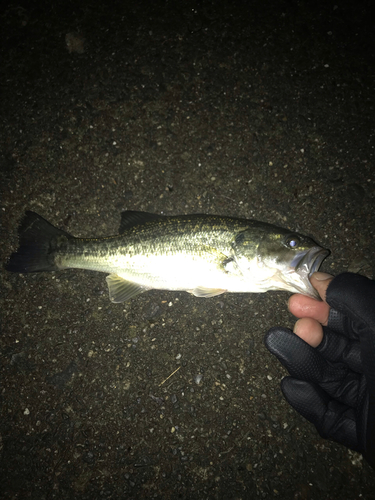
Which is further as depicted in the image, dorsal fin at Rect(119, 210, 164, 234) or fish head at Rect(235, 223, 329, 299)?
dorsal fin at Rect(119, 210, 164, 234)

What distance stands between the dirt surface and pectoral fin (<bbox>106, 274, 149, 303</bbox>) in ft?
0.91

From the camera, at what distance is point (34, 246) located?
3.11 meters

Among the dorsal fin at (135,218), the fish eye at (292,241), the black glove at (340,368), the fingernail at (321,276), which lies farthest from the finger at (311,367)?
the dorsal fin at (135,218)

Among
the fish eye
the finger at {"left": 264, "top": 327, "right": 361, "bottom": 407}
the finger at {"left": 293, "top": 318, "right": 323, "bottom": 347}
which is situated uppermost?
the fish eye

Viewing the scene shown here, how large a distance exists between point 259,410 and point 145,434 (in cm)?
131

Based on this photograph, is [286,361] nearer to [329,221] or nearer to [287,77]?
[329,221]

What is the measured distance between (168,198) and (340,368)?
275cm

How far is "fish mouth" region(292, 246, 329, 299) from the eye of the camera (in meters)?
2.59

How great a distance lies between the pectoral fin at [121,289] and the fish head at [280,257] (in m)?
1.18

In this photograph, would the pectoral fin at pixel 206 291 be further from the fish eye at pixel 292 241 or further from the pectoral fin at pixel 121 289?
the fish eye at pixel 292 241

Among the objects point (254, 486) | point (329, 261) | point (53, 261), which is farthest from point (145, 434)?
point (329, 261)

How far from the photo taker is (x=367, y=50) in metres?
3.32

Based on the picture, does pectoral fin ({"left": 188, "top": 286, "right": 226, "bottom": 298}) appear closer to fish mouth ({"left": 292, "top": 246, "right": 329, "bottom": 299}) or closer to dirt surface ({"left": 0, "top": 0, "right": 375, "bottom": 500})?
dirt surface ({"left": 0, "top": 0, "right": 375, "bottom": 500})

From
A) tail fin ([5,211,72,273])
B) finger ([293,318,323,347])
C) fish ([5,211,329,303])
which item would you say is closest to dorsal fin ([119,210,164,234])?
fish ([5,211,329,303])
